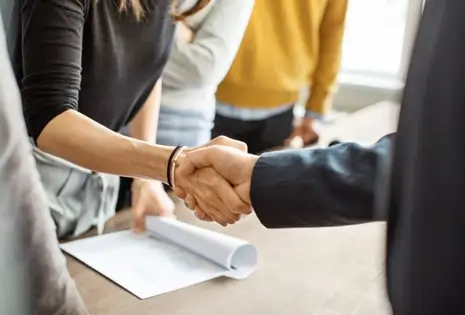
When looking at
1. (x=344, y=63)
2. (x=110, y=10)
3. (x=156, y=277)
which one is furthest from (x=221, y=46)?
(x=344, y=63)

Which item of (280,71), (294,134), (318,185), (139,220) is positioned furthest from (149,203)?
(294,134)

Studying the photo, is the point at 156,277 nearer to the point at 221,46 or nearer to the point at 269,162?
the point at 269,162

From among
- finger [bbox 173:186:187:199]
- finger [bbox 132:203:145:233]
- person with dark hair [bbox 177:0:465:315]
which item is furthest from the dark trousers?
person with dark hair [bbox 177:0:465:315]

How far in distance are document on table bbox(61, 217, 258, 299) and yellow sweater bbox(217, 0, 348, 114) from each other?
705mm

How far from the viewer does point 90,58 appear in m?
1.19

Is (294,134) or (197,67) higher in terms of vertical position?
(197,67)

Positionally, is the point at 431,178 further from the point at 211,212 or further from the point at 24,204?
the point at 211,212

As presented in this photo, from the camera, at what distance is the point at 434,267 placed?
61cm

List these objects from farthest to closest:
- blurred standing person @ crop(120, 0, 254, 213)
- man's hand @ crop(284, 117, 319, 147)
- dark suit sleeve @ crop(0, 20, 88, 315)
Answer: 1. man's hand @ crop(284, 117, 319, 147)
2. blurred standing person @ crop(120, 0, 254, 213)
3. dark suit sleeve @ crop(0, 20, 88, 315)

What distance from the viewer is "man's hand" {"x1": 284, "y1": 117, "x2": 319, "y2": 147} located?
6.56ft

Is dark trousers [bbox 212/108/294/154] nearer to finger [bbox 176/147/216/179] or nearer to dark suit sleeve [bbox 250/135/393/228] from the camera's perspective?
finger [bbox 176/147/216/179]

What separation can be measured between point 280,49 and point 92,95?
0.76 metres

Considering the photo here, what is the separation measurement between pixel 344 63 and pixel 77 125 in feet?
6.41

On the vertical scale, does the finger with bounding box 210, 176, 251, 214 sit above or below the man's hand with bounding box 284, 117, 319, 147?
above
